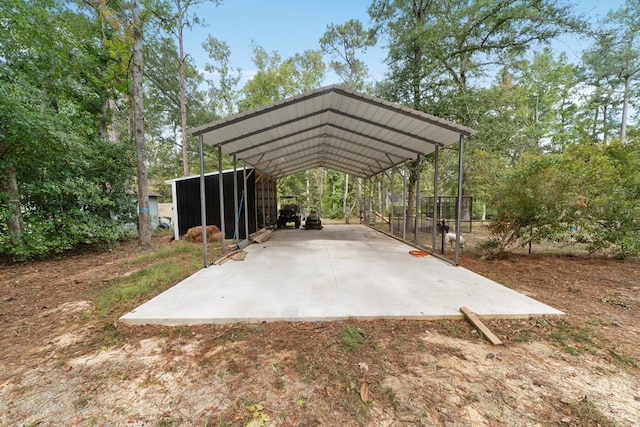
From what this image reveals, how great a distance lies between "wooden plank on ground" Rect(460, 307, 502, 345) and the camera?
2.25 metres

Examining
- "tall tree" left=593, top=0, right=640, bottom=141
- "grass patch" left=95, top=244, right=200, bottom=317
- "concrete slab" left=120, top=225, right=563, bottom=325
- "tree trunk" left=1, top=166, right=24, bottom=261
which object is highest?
"tall tree" left=593, top=0, right=640, bottom=141

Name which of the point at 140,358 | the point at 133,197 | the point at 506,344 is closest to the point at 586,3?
the point at 506,344

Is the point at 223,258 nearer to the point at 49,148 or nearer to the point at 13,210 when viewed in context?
the point at 13,210

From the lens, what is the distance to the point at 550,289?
379 cm

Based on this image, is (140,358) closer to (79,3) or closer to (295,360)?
(295,360)

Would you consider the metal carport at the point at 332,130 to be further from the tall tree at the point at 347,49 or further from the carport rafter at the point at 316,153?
the tall tree at the point at 347,49

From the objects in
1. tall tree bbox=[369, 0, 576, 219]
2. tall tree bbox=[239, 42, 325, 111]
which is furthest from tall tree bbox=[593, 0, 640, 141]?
tall tree bbox=[239, 42, 325, 111]

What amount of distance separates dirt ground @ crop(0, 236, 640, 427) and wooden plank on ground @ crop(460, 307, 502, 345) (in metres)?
0.08

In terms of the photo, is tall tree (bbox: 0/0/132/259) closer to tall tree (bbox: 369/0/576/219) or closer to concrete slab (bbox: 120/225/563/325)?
concrete slab (bbox: 120/225/563/325)

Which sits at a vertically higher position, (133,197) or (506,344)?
(133,197)

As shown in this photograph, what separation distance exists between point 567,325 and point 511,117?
27.3 ft

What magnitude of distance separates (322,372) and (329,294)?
1.46 meters

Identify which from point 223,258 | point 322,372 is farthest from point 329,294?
point 223,258

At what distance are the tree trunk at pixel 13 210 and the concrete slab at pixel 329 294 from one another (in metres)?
4.24
